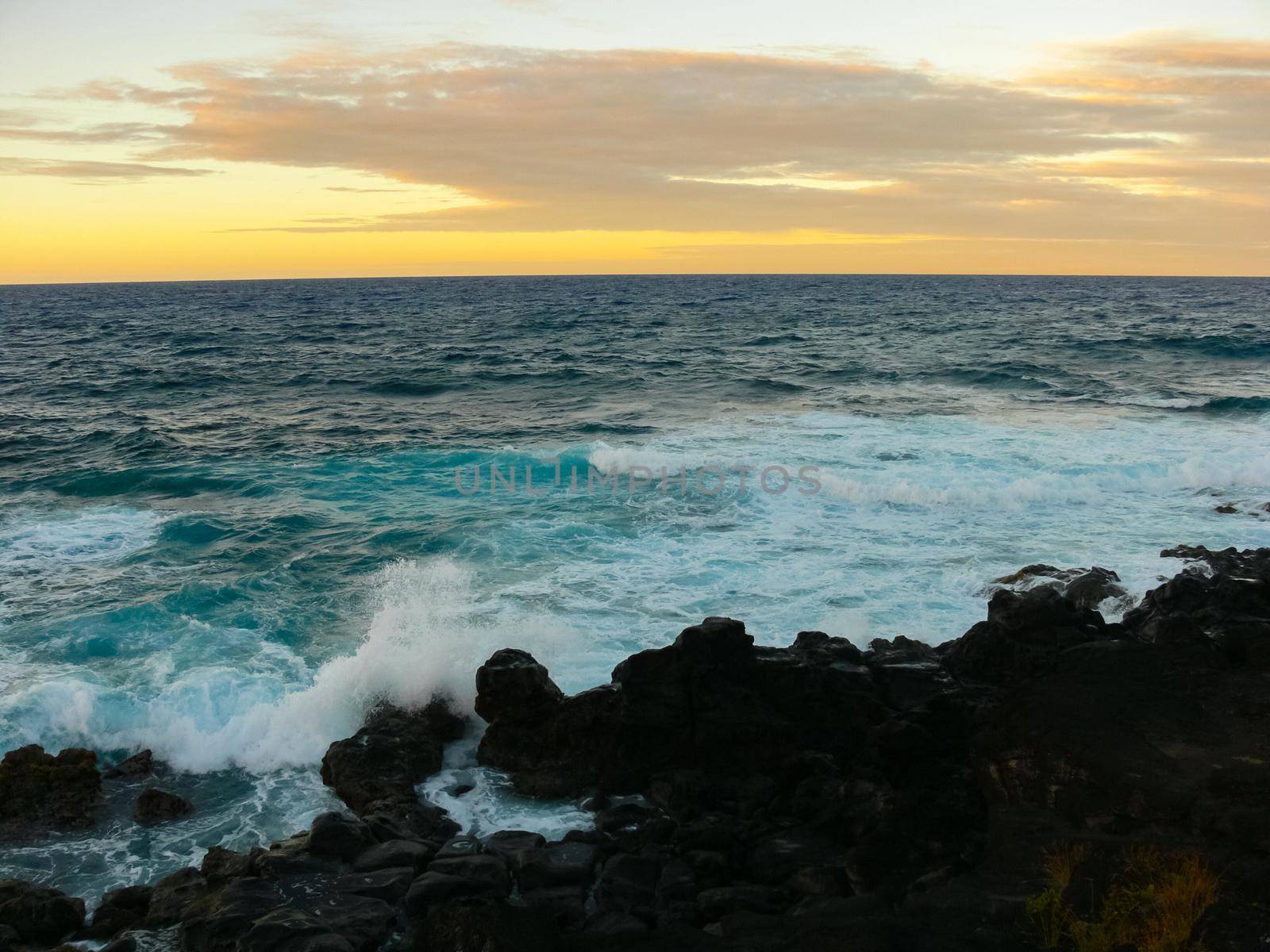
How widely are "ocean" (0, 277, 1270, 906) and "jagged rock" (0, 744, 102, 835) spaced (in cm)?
28

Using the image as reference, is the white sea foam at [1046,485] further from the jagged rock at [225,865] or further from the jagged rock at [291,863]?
the jagged rock at [225,865]

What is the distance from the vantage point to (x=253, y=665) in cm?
1310

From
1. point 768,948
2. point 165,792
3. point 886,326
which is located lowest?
point 165,792

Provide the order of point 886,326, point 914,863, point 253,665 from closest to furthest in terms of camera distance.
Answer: point 914,863, point 253,665, point 886,326

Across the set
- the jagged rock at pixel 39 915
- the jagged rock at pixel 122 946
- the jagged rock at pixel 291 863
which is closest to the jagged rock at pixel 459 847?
the jagged rock at pixel 291 863

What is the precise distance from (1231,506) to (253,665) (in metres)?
18.6

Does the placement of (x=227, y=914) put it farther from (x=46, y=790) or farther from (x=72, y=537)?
(x=72, y=537)

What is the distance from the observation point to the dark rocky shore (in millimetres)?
6980

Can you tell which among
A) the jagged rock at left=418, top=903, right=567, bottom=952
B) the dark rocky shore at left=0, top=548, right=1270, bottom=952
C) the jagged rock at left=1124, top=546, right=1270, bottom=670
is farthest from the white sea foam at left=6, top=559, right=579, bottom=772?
the jagged rock at left=1124, top=546, right=1270, bottom=670

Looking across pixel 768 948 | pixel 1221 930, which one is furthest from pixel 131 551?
pixel 1221 930

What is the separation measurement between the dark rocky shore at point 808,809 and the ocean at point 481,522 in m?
0.74

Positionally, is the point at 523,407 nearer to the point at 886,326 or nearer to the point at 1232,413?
the point at 1232,413

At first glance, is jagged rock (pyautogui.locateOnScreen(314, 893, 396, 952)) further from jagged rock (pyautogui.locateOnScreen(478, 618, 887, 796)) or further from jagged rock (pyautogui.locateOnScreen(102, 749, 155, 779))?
jagged rock (pyautogui.locateOnScreen(102, 749, 155, 779))

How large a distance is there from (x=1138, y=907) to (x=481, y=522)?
48.8 feet
